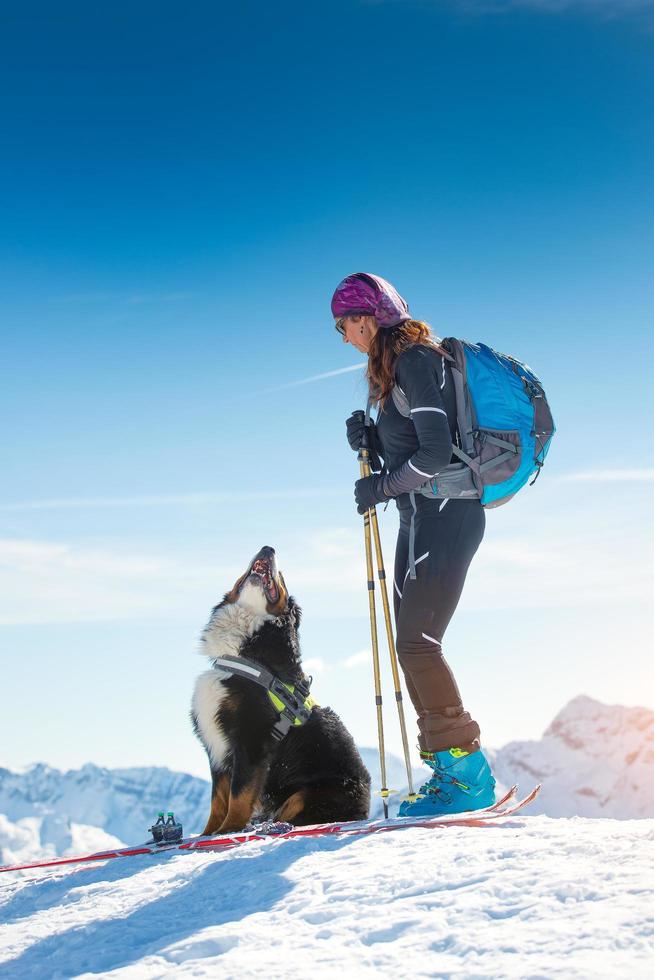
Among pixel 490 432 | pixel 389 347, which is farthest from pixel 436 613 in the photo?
pixel 389 347

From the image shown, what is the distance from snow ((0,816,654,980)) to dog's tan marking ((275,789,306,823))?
5.36ft

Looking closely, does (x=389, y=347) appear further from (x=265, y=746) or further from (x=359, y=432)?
(x=265, y=746)

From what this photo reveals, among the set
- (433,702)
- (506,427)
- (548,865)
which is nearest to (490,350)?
(506,427)

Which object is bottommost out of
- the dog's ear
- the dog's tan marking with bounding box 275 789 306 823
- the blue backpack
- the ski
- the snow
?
the snow

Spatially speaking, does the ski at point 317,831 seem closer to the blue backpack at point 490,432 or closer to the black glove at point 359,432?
the blue backpack at point 490,432

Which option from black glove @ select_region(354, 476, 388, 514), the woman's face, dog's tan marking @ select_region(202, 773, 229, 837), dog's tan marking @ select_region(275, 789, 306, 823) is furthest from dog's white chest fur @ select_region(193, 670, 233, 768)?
the woman's face

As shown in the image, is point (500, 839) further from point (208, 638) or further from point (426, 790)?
point (208, 638)

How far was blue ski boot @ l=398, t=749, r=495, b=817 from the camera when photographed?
578cm

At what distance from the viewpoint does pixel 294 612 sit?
7.81 metres

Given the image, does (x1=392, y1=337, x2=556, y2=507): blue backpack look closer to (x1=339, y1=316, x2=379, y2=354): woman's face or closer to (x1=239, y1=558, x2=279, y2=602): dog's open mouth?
(x1=339, y1=316, x2=379, y2=354): woman's face

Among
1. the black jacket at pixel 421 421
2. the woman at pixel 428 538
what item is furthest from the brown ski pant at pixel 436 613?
A: the black jacket at pixel 421 421

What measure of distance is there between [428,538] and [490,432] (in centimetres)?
84

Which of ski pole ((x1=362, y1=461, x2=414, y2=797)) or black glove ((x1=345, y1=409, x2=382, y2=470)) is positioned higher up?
black glove ((x1=345, y1=409, x2=382, y2=470))

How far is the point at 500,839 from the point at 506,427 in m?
2.68
